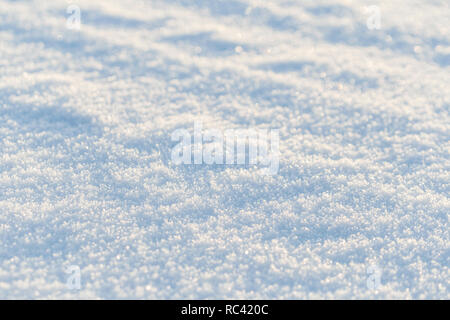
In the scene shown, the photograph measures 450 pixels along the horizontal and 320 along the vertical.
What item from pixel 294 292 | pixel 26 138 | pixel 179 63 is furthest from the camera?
pixel 179 63

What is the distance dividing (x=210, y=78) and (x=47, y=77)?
2.43ft

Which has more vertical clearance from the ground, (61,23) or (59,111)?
(61,23)

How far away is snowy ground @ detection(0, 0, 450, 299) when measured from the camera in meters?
1.25

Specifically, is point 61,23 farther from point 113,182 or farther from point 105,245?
point 105,245

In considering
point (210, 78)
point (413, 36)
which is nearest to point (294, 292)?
point (210, 78)

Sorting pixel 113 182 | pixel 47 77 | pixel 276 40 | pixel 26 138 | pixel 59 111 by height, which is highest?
pixel 276 40

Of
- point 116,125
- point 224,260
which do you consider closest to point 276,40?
point 116,125

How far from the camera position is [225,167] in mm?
1552

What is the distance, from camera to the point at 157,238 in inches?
51.9

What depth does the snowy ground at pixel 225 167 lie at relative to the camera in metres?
1.25

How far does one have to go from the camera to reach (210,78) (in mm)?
2006

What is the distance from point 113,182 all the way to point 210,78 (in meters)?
0.76

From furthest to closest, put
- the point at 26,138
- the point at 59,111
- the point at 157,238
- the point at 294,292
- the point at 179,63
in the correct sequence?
1. the point at 179,63
2. the point at 59,111
3. the point at 26,138
4. the point at 157,238
5. the point at 294,292

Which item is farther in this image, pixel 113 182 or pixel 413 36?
pixel 413 36
